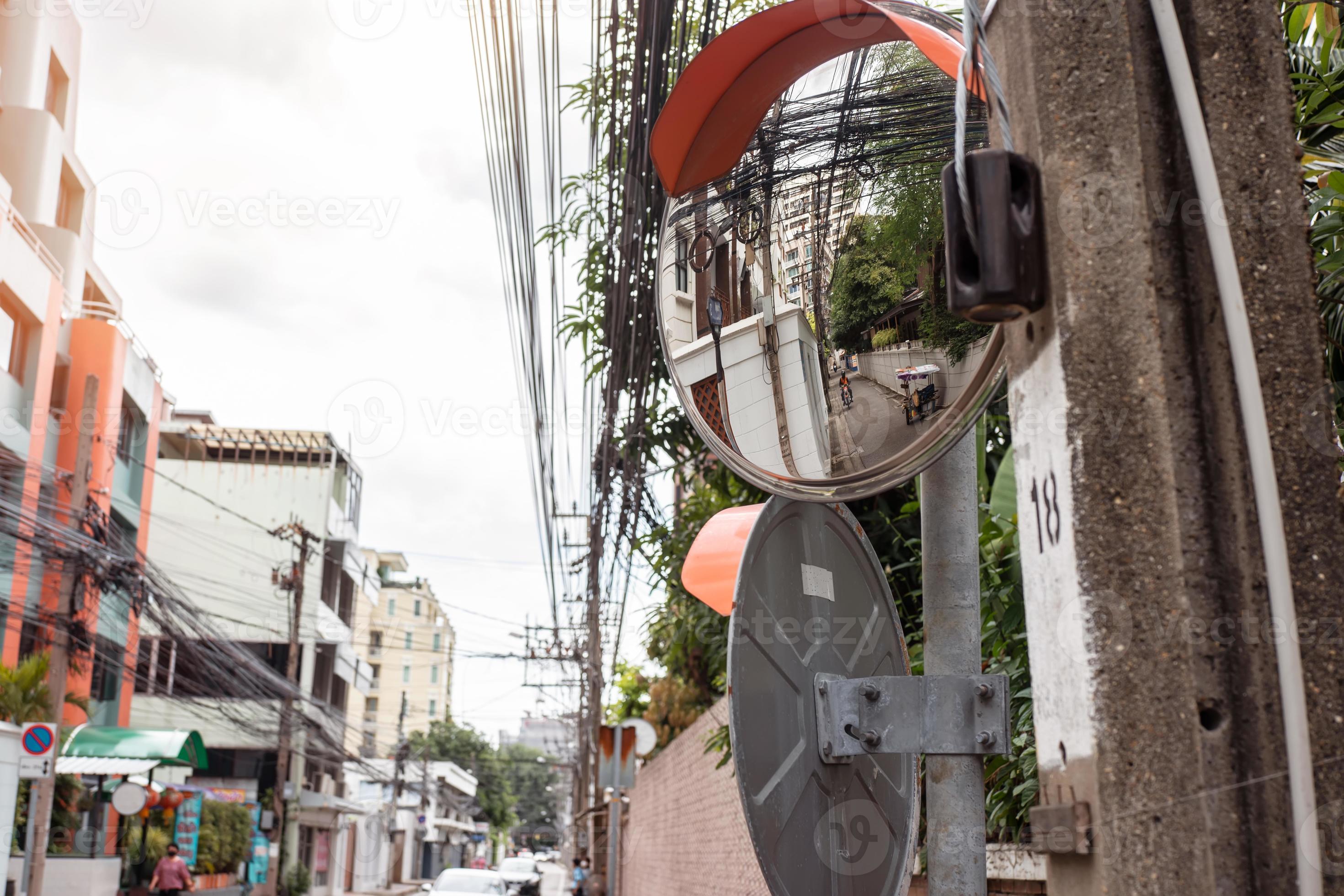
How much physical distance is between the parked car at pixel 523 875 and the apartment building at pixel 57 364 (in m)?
14.1

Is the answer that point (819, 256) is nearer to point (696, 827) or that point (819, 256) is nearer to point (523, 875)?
point (696, 827)

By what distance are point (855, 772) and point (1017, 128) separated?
53.0 inches

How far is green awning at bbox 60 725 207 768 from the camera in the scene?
18484 mm

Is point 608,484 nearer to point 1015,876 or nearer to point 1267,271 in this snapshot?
point 1015,876

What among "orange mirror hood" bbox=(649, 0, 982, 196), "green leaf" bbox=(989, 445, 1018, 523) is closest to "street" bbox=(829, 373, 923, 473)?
"orange mirror hood" bbox=(649, 0, 982, 196)

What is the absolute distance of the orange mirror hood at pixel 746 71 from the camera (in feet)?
7.51

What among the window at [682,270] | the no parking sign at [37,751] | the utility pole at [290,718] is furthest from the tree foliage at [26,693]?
the window at [682,270]

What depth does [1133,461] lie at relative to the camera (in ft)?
5.06

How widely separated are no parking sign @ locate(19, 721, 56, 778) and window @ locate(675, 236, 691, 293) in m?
11.8

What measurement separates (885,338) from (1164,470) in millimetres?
707

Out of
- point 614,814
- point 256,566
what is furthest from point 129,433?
point 614,814

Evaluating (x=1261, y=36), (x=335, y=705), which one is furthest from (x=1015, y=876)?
(x=335, y=705)

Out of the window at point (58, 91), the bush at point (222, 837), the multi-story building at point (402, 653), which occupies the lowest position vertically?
the bush at point (222, 837)

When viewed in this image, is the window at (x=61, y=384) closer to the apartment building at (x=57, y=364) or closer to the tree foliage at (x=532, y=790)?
the apartment building at (x=57, y=364)
